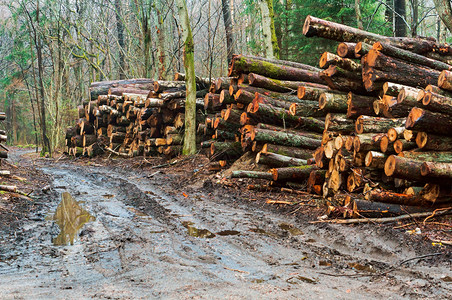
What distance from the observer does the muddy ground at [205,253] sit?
318 centimetres

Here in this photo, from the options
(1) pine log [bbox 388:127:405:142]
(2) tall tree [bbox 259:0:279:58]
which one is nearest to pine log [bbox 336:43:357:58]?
(1) pine log [bbox 388:127:405:142]

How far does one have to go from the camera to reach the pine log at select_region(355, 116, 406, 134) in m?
6.00

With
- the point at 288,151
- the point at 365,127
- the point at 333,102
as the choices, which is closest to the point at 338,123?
the point at 333,102

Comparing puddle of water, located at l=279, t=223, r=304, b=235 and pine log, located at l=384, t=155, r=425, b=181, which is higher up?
pine log, located at l=384, t=155, r=425, b=181

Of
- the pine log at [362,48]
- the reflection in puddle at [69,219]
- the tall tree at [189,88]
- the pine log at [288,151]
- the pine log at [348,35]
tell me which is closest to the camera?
the reflection in puddle at [69,219]

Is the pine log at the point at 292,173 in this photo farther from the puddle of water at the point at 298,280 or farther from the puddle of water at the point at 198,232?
the puddle of water at the point at 298,280

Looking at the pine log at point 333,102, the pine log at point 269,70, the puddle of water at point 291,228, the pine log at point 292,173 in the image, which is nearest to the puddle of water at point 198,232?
the puddle of water at point 291,228

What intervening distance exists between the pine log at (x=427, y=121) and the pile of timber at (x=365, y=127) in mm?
14

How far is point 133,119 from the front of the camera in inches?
591

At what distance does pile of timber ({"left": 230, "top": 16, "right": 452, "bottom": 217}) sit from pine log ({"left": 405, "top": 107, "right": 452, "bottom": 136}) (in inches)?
0.5

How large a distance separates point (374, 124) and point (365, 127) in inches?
6.6

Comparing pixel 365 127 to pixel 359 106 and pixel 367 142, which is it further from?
pixel 359 106

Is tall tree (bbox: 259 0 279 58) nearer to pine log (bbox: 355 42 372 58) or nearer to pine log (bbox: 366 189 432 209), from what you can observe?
pine log (bbox: 355 42 372 58)

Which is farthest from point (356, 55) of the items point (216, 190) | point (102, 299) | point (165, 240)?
point (102, 299)
